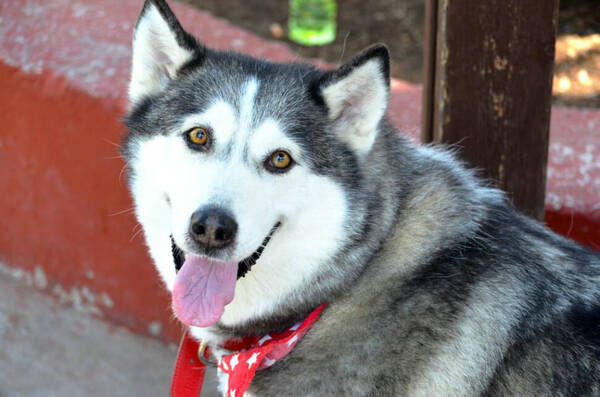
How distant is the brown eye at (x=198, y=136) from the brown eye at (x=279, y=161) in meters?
0.24

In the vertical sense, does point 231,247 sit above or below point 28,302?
above

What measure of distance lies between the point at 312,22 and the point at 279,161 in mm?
5008

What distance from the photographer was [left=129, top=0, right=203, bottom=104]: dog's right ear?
8.98 ft

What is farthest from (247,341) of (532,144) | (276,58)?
(276,58)

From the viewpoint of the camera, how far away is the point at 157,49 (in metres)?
2.88

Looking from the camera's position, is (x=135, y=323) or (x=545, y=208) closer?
(x=545, y=208)

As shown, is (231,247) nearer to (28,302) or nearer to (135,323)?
(135,323)

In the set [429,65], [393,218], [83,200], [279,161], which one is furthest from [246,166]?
[83,200]

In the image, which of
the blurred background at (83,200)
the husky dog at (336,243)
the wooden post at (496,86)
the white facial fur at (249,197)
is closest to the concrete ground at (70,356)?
the blurred background at (83,200)

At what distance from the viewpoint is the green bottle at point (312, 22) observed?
24.3 feet

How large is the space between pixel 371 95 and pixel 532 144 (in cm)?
119

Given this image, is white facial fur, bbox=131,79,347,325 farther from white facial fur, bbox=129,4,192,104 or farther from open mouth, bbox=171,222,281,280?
white facial fur, bbox=129,4,192,104

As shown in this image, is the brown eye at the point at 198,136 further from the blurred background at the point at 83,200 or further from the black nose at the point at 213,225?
the blurred background at the point at 83,200

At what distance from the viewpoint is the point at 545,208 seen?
3.71 metres
